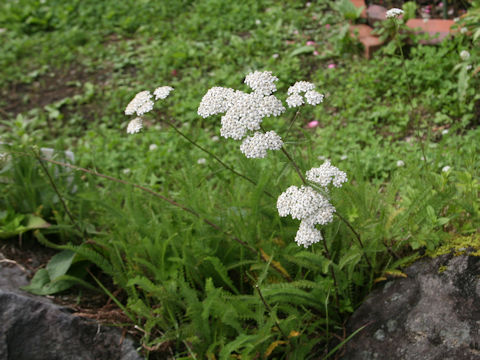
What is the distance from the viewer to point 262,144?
1392 mm

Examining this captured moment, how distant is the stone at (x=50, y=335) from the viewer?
1.97 metres

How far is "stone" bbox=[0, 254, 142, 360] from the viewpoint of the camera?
1966 mm

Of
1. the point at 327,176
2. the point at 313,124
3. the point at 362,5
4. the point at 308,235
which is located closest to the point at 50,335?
the point at 308,235

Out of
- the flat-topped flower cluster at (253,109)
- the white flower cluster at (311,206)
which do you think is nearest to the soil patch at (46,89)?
the flat-topped flower cluster at (253,109)

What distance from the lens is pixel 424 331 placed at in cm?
166

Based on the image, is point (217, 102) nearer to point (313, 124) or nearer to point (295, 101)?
point (295, 101)

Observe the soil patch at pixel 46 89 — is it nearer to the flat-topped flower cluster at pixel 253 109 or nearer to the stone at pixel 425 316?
the flat-topped flower cluster at pixel 253 109

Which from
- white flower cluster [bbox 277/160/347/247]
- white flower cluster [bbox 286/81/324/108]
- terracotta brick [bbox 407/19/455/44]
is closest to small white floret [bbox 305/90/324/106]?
white flower cluster [bbox 286/81/324/108]

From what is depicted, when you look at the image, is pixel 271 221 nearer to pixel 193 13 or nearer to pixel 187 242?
pixel 187 242

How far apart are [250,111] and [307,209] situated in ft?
1.16

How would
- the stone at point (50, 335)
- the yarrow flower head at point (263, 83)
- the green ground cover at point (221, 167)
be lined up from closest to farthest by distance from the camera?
the yarrow flower head at point (263, 83) → the green ground cover at point (221, 167) → the stone at point (50, 335)

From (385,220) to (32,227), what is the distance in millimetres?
1803

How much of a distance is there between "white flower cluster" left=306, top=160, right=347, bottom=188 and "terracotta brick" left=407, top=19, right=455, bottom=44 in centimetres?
240

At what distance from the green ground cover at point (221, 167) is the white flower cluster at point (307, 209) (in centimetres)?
11
